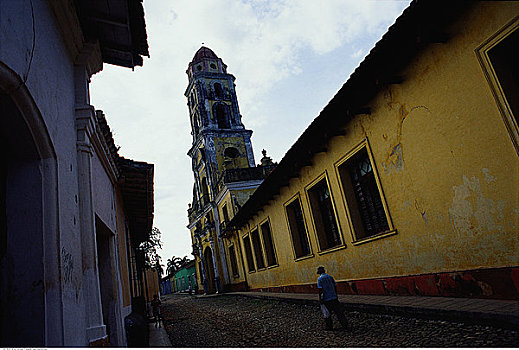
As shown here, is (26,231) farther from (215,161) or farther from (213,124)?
(213,124)

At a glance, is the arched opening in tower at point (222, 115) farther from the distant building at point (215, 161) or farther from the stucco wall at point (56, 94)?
the stucco wall at point (56, 94)

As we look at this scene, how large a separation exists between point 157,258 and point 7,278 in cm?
1993

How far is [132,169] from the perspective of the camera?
6820 mm

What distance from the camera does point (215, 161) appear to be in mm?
26516

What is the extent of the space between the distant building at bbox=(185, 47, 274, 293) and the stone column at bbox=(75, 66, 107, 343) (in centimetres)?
1877

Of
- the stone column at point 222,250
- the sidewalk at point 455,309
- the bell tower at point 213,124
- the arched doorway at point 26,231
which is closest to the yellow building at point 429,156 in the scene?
the sidewalk at point 455,309

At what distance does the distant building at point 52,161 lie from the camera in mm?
2453

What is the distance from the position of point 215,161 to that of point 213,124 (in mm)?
3073

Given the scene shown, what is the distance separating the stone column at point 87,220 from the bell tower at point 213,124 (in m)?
22.3

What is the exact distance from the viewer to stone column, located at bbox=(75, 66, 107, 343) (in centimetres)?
356

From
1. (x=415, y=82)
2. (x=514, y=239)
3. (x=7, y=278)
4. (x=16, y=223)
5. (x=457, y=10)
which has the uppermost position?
(x=457, y=10)

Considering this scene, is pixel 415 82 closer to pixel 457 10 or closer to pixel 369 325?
pixel 457 10

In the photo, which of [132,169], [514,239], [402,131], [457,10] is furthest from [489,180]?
[132,169]

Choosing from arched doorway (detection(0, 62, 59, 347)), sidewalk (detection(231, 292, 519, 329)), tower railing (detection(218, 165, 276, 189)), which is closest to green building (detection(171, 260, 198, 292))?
tower railing (detection(218, 165, 276, 189))
